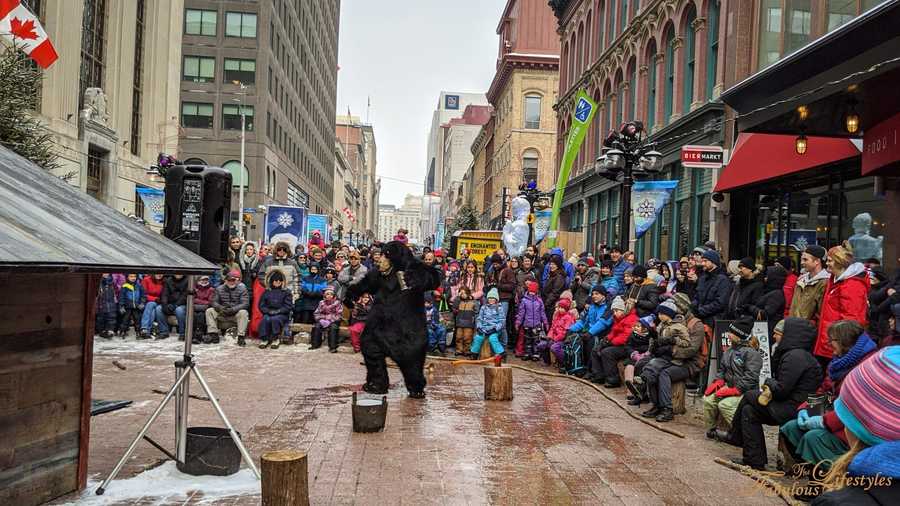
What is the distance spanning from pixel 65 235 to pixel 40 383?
1.24 m

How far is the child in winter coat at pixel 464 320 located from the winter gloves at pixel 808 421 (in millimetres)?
9135

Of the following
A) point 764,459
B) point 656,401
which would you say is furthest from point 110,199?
point 764,459

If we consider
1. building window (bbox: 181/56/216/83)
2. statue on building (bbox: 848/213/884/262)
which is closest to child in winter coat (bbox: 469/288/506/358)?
statue on building (bbox: 848/213/884/262)

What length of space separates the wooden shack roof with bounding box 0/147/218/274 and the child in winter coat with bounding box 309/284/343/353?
367 inches

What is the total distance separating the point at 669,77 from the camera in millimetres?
24031

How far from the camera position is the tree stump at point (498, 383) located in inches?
412

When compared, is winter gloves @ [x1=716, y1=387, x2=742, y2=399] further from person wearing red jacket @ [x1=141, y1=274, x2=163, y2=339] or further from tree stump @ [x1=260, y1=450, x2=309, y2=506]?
person wearing red jacket @ [x1=141, y1=274, x2=163, y2=339]

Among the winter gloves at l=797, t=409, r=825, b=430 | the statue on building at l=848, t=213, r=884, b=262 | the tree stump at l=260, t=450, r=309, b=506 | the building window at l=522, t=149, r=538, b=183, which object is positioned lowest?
the tree stump at l=260, t=450, r=309, b=506

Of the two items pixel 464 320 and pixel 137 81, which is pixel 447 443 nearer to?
pixel 464 320

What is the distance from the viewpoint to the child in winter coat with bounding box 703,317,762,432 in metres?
8.02

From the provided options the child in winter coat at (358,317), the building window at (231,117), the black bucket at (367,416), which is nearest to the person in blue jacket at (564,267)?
the child in winter coat at (358,317)

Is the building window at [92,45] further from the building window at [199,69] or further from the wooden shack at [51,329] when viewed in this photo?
the wooden shack at [51,329]

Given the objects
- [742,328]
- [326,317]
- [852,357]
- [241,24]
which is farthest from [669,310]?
[241,24]

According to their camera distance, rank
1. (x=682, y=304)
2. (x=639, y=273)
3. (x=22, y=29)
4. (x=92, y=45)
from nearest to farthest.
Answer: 1. (x=682, y=304)
2. (x=639, y=273)
3. (x=22, y=29)
4. (x=92, y=45)
